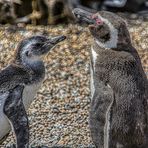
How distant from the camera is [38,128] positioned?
5.54 m

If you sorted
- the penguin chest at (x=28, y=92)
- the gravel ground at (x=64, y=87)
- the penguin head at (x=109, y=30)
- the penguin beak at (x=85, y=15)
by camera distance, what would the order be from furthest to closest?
the gravel ground at (x=64, y=87) → the penguin chest at (x=28, y=92) → the penguin beak at (x=85, y=15) → the penguin head at (x=109, y=30)

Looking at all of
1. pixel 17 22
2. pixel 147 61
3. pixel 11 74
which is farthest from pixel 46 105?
pixel 17 22

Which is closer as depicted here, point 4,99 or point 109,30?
point 109,30

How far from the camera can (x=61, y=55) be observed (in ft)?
22.5

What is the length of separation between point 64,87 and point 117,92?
219cm

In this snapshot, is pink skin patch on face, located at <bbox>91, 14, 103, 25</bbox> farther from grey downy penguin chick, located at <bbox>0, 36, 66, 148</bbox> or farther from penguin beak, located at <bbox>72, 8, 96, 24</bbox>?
grey downy penguin chick, located at <bbox>0, 36, 66, 148</bbox>

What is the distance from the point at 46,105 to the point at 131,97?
6.32 feet

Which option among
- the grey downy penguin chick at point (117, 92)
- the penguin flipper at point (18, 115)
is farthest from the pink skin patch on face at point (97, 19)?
the penguin flipper at point (18, 115)

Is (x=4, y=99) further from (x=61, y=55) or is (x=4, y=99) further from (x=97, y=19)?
(x=61, y=55)

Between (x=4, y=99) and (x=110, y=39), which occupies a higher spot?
(x=110, y=39)

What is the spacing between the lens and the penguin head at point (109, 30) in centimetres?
408

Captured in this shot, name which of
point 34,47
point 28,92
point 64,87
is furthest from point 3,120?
point 64,87

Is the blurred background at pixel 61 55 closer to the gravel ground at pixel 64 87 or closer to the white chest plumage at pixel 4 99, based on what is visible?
the gravel ground at pixel 64 87

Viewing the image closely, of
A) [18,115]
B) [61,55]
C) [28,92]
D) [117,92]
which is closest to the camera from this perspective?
[117,92]
